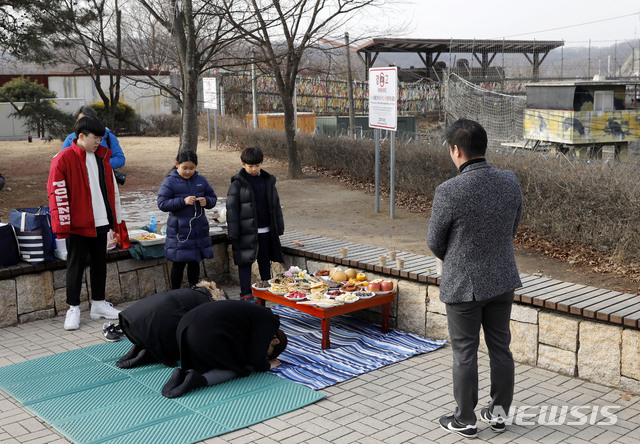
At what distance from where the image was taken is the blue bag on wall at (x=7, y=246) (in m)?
6.38

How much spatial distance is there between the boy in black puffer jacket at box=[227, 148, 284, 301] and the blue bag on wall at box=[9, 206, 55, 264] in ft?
5.74

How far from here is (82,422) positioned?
4.32m

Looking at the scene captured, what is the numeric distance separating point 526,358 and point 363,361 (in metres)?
1.22

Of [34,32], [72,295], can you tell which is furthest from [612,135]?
[72,295]

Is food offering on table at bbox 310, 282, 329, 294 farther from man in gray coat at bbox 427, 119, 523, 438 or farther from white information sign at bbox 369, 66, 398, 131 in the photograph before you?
white information sign at bbox 369, 66, 398, 131

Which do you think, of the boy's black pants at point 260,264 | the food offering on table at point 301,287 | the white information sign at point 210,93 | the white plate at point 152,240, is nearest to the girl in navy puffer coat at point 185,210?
the boy's black pants at point 260,264

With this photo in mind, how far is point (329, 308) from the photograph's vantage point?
5.52 meters

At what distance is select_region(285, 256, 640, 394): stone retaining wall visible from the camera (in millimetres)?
4625

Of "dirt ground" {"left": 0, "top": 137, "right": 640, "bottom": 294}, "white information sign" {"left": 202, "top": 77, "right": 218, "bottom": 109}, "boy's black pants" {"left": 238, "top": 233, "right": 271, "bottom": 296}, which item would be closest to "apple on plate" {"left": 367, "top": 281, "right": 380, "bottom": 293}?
"boy's black pants" {"left": 238, "top": 233, "right": 271, "bottom": 296}

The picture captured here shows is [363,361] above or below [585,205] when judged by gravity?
below

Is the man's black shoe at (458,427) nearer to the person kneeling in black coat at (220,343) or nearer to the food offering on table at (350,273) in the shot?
the person kneeling in black coat at (220,343)

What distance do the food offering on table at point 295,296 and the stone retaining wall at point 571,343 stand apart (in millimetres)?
1039

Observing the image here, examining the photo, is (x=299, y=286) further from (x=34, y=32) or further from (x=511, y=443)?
(x=34, y=32)

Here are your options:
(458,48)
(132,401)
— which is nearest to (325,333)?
(132,401)
